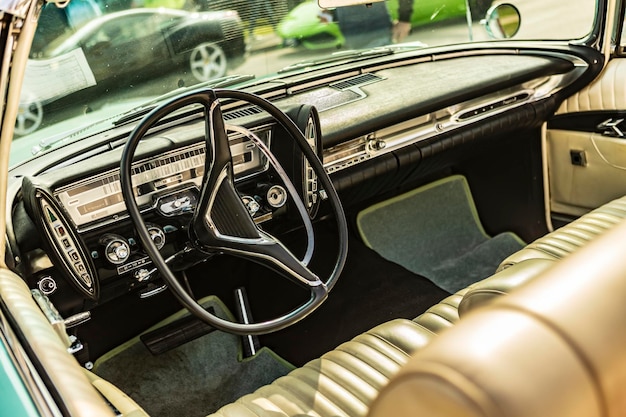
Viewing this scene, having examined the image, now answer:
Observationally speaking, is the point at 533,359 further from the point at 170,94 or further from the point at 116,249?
the point at 170,94

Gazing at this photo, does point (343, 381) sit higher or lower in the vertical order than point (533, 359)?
lower

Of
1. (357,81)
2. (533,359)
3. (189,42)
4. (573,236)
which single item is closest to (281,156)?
(189,42)

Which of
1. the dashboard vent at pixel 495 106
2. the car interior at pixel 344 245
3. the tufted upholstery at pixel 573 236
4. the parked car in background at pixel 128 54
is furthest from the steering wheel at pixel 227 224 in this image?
the dashboard vent at pixel 495 106

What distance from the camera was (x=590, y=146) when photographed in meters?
2.86

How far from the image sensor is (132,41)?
2162 millimetres

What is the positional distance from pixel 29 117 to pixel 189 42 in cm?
Result: 67

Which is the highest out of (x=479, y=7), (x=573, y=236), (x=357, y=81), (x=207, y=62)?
(x=207, y=62)

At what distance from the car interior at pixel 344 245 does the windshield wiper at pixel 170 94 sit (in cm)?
1

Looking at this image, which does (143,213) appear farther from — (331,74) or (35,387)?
(331,74)

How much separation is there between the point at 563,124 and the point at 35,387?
2650 mm

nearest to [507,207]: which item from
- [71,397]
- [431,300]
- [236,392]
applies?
[431,300]

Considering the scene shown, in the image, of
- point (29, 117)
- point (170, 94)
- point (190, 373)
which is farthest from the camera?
point (190, 373)

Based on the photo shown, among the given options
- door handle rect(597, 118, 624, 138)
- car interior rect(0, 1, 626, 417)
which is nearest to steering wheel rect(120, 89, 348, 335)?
car interior rect(0, 1, 626, 417)

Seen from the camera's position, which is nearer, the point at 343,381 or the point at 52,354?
the point at 52,354
